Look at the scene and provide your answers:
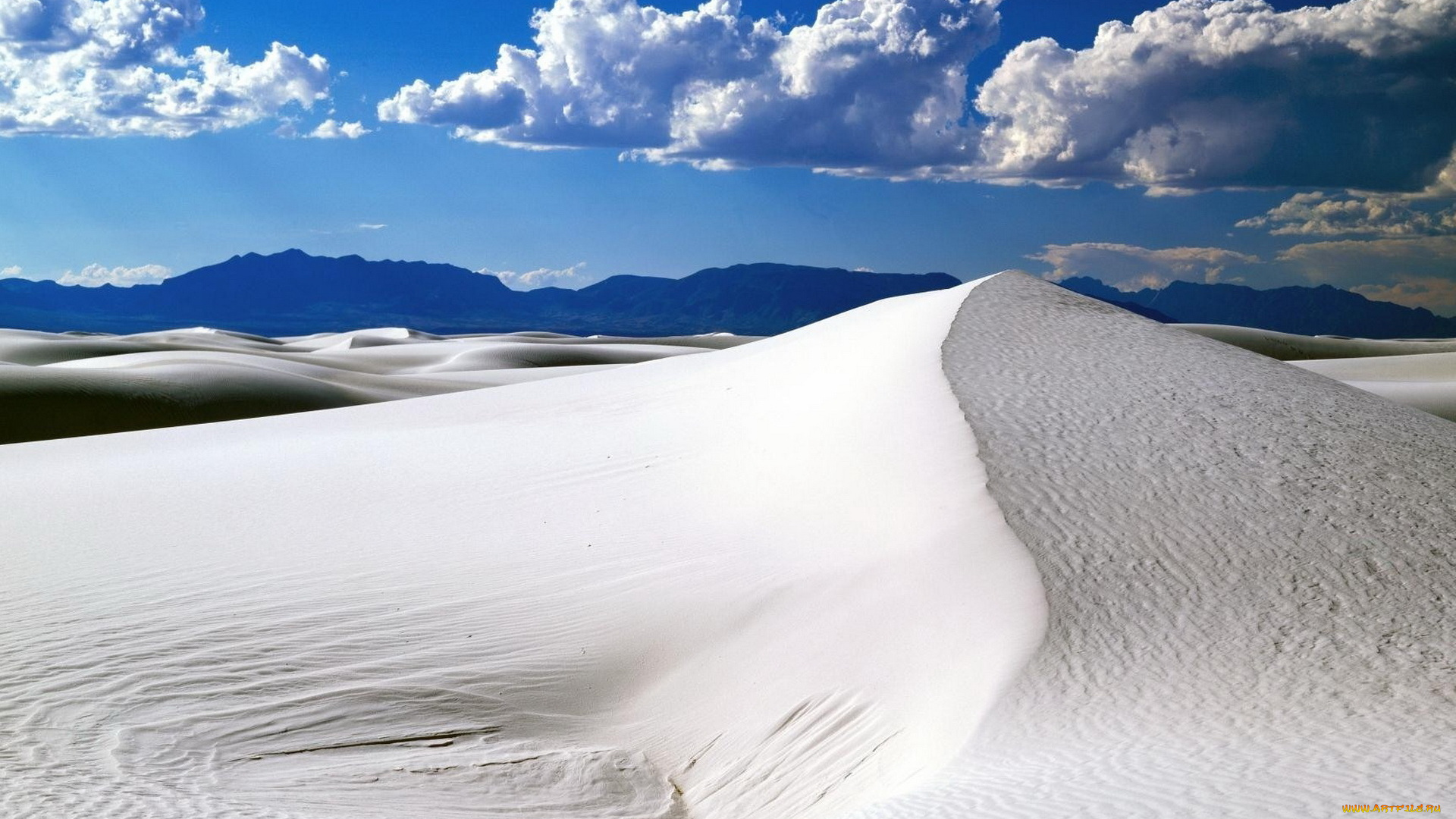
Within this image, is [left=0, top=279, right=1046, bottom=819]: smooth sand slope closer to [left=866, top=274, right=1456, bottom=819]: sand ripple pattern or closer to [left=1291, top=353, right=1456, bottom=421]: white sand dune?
[left=866, top=274, right=1456, bottom=819]: sand ripple pattern

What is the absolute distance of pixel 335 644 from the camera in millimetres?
6996

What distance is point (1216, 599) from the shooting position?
6.07m

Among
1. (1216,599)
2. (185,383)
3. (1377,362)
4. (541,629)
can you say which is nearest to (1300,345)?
(1377,362)

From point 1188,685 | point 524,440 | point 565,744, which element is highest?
point 524,440

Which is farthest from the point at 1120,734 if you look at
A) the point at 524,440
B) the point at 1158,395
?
the point at 524,440

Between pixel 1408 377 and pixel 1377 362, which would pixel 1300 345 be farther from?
pixel 1408 377

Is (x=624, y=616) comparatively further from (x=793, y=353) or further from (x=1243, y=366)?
(x=793, y=353)

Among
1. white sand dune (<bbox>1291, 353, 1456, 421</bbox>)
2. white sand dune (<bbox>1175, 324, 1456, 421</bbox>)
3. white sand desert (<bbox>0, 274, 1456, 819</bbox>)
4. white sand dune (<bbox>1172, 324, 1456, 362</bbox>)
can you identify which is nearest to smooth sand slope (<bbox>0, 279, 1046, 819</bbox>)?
white sand desert (<bbox>0, 274, 1456, 819</bbox>)

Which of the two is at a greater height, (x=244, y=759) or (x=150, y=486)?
(x=150, y=486)

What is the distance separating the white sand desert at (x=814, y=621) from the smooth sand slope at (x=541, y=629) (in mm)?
27

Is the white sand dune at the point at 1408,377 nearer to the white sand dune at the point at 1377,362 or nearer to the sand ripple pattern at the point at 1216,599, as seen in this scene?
the white sand dune at the point at 1377,362

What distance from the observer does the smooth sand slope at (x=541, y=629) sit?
5.50 m

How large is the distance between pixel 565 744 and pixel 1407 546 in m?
5.12

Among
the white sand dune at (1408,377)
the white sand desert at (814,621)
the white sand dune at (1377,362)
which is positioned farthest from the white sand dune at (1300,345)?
the white sand desert at (814,621)
